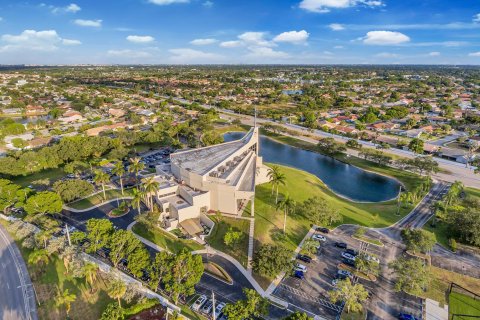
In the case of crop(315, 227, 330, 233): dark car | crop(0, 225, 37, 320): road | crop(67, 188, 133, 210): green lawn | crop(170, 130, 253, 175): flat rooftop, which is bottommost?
crop(0, 225, 37, 320): road

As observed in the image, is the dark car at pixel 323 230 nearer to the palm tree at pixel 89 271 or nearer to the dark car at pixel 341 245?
the dark car at pixel 341 245

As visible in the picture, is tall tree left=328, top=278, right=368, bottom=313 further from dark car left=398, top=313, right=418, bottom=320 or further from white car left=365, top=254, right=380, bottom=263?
white car left=365, top=254, right=380, bottom=263

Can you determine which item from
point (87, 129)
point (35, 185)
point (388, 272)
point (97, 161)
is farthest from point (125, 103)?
point (388, 272)

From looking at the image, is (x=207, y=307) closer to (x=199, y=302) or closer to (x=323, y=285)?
(x=199, y=302)

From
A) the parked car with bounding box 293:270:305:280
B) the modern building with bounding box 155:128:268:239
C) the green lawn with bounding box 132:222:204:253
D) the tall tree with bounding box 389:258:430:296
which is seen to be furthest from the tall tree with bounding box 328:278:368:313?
the modern building with bounding box 155:128:268:239

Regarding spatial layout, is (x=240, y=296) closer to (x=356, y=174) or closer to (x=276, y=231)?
(x=276, y=231)

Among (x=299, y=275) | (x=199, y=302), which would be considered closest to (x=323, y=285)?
(x=299, y=275)
